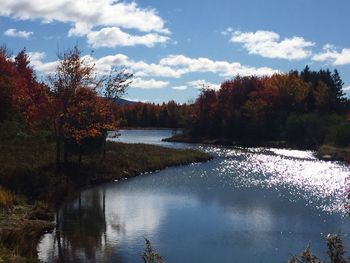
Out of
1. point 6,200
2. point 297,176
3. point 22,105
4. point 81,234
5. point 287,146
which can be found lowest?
point 81,234

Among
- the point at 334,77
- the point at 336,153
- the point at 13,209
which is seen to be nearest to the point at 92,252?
the point at 13,209

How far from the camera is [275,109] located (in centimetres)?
10912

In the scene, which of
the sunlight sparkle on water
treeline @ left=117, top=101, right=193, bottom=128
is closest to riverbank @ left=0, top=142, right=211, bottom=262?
the sunlight sparkle on water

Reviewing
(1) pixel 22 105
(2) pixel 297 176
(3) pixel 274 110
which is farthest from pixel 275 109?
(1) pixel 22 105

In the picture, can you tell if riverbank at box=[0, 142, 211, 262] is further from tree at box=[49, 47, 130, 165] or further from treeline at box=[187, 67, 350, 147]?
treeline at box=[187, 67, 350, 147]

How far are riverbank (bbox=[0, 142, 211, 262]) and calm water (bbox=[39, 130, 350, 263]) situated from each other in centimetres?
125

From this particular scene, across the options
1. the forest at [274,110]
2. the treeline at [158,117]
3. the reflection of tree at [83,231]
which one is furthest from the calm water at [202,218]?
the treeline at [158,117]

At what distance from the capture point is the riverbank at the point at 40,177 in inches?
815

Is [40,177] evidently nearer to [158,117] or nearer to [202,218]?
[202,218]

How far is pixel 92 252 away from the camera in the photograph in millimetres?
21500

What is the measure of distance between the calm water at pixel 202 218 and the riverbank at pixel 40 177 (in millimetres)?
1248

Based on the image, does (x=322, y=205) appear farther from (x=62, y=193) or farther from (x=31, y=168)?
(x=31, y=168)

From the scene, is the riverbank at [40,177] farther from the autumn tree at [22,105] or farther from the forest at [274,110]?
the forest at [274,110]

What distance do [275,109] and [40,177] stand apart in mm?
82023
